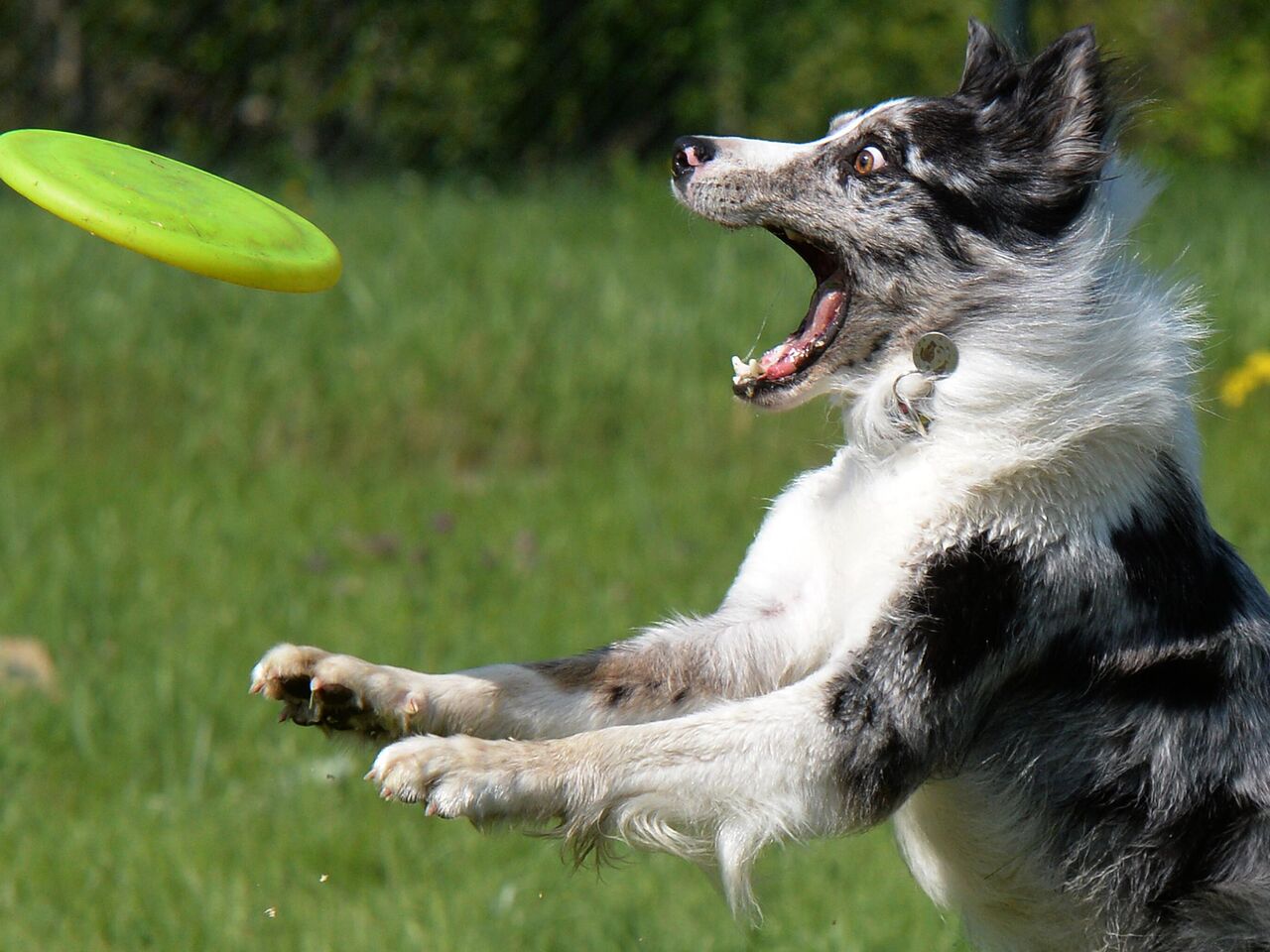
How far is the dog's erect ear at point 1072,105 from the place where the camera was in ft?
11.3

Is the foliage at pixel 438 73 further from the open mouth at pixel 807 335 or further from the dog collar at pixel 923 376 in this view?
the dog collar at pixel 923 376

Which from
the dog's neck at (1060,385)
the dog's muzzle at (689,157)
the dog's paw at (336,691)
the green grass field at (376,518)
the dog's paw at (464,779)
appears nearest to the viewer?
the dog's paw at (464,779)

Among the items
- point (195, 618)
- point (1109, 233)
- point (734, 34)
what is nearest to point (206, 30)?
point (734, 34)

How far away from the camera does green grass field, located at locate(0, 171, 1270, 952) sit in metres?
4.12

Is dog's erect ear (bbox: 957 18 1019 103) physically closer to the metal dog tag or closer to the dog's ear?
the dog's ear

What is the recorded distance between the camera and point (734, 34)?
13.2 meters

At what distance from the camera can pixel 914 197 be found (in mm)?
3521

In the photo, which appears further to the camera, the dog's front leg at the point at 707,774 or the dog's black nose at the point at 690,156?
the dog's black nose at the point at 690,156

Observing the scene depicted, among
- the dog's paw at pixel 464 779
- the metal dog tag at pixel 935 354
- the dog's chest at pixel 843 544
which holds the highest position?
the metal dog tag at pixel 935 354

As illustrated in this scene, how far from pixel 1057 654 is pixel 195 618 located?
3.55 meters

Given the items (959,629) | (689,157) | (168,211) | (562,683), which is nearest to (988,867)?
(959,629)

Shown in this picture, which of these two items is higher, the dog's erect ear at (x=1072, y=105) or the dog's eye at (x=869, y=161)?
the dog's erect ear at (x=1072, y=105)

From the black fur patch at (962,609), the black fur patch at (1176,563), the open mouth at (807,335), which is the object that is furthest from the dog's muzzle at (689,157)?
the black fur patch at (1176,563)

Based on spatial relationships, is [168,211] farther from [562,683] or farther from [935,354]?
[935,354]
